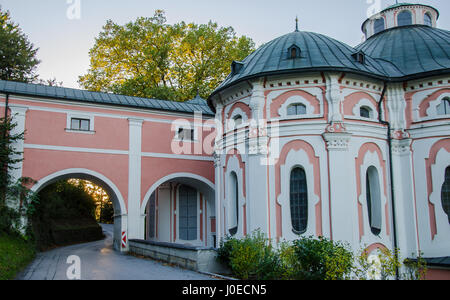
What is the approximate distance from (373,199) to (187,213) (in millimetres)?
11558

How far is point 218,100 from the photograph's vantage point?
19234mm

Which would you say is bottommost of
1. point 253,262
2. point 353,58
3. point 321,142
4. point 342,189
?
point 253,262

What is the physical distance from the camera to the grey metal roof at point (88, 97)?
2022 cm

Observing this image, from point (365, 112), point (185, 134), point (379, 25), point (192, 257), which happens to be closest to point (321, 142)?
point (365, 112)

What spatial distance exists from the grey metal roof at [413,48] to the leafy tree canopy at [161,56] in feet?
49.3

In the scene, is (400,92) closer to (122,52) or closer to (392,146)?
(392,146)

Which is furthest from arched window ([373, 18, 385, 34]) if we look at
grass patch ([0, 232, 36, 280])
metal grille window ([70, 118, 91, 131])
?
grass patch ([0, 232, 36, 280])

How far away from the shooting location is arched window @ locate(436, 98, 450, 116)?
16.9 m

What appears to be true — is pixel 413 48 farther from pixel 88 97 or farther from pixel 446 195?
pixel 88 97

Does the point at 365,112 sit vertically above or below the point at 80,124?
below

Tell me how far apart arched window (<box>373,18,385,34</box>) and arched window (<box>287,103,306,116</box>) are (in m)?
9.20

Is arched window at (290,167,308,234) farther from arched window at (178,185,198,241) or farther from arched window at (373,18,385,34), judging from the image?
arched window at (373,18,385,34)

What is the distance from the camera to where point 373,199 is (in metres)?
16.6

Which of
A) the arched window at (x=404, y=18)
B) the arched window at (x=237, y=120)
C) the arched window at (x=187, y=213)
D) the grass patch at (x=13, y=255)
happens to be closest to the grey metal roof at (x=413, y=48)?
the arched window at (x=404, y=18)
